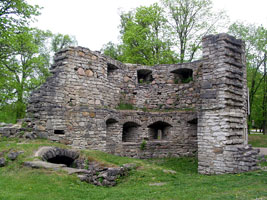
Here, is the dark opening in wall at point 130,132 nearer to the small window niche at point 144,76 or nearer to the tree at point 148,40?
the small window niche at point 144,76

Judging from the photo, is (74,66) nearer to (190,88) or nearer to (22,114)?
(190,88)

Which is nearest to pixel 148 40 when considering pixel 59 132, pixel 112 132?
pixel 112 132

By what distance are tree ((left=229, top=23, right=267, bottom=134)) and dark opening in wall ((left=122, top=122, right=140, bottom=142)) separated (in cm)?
1392

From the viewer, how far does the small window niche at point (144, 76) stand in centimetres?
1425

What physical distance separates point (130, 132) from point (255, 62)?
50.6 ft

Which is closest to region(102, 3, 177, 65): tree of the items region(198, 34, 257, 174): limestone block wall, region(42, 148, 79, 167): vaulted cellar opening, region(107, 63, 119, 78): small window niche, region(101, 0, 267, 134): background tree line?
region(101, 0, 267, 134): background tree line

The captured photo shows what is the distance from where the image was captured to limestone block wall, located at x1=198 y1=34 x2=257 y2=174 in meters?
9.09

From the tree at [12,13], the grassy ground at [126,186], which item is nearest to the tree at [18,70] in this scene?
the tree at [12,13]

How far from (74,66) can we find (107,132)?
132 inches

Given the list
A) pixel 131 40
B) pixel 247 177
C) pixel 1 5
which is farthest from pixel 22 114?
pixel 247 177

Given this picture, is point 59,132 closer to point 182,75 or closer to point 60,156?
point 60,156

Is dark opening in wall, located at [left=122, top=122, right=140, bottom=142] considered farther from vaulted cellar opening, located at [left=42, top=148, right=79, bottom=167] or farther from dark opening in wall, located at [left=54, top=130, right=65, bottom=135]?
vaulted cellar opening, located at [left=42, top=148, right=79, bottom=167]

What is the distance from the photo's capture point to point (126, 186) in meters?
6.95

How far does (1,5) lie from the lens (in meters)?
14.3
